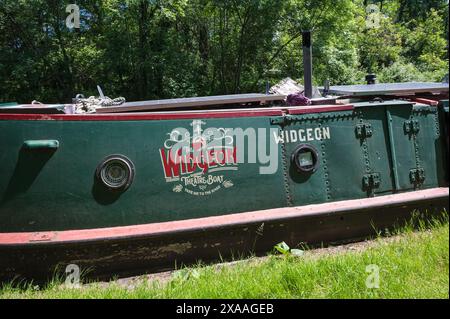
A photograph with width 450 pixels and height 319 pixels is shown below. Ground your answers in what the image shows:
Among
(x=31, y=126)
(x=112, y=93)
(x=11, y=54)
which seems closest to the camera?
(x=31, y=126)

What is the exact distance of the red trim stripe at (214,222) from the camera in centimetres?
373

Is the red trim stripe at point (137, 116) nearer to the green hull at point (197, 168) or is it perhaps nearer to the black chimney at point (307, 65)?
the green hull at point (197, 168)

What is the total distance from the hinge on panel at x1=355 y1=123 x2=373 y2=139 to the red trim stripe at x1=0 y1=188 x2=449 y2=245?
2.27 ft

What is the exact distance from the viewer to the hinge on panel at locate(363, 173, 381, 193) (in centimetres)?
486

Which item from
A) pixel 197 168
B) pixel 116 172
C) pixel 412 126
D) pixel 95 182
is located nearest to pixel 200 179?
pixel 197 168

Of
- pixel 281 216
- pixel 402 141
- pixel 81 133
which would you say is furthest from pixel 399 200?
pixel 81 133

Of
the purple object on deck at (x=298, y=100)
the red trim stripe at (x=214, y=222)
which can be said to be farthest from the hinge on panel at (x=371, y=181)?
the purple object on deck at (x=298, y=100)

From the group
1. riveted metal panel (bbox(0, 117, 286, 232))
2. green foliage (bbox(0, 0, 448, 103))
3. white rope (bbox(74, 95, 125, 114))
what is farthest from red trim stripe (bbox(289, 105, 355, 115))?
green foliage (bbox(0, 0, 448, 103))

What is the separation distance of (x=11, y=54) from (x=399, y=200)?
12.6 metres

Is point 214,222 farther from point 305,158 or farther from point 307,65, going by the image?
point 307,65

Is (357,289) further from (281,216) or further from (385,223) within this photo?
(385,223)

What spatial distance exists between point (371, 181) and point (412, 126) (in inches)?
32.4

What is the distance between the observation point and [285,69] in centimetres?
1564

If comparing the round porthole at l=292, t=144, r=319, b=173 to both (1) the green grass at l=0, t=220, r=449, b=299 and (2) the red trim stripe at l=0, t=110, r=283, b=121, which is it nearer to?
(2) the red trim stripe at l=0, t=110, r=283, b=121
